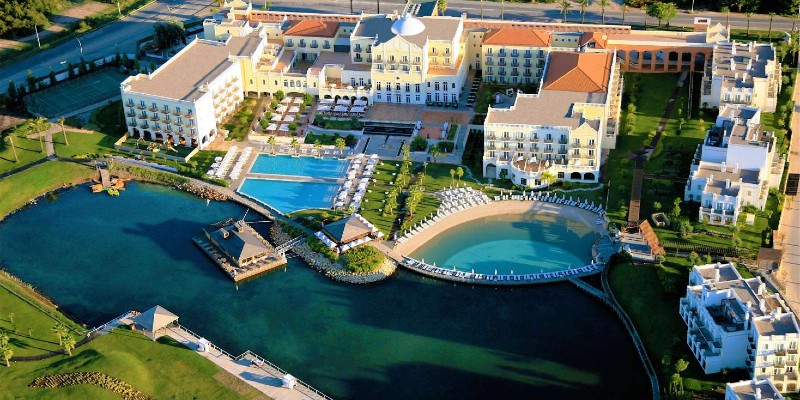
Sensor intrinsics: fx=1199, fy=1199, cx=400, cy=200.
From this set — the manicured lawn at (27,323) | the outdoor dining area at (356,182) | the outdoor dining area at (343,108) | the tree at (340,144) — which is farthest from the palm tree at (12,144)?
the outdoor dining area at (356,182)

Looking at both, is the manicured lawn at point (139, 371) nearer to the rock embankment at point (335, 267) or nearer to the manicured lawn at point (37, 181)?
the rock embankment at point (335, 267)

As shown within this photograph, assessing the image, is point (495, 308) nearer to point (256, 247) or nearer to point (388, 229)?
point (388, 229)

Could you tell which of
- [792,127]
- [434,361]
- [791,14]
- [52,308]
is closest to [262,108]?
[52,308]

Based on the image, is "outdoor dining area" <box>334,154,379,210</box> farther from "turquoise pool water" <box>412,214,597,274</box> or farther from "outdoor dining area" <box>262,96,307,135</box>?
"outdoor dining area" <box>262,96,307,135</box>

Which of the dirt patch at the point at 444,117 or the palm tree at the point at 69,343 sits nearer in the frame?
the palm tree at the point at 69,343

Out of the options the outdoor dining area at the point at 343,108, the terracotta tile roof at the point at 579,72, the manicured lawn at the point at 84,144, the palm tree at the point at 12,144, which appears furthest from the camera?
the outdoor dining area at the point at 343,108

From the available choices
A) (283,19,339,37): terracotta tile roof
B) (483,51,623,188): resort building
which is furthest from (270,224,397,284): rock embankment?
(283,19,339,37): terracotta tile roof
